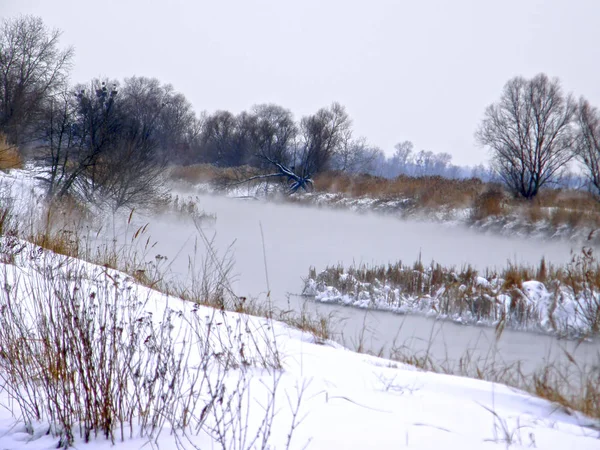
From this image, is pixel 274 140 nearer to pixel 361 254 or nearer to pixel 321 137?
pixel 321 137

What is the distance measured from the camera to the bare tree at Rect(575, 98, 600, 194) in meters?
14.1

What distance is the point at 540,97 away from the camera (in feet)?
58.7

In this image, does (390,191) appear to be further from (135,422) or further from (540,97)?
(135,422)

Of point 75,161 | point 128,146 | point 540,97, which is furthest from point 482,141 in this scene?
point 75,161

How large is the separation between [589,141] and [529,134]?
3994 mm

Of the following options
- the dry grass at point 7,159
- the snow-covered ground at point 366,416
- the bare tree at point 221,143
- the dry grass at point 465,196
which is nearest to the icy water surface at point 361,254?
the dry grass at point 465,196

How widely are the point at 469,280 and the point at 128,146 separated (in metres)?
12.2

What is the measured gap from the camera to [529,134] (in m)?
18.2

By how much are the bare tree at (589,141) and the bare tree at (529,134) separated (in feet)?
3.74

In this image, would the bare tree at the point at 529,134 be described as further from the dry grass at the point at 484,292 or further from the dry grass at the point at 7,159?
the dry grass at the point at 7,159

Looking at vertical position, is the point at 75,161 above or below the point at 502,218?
above

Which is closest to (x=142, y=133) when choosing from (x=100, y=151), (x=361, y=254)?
(x=100, y=151)

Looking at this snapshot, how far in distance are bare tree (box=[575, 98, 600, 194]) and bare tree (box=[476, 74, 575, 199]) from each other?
114 centimetres

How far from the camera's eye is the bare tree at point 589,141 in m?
14.1
